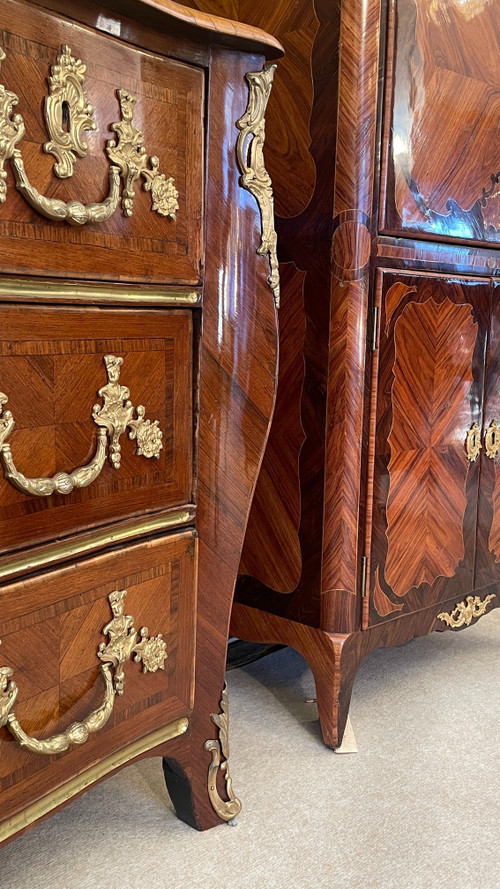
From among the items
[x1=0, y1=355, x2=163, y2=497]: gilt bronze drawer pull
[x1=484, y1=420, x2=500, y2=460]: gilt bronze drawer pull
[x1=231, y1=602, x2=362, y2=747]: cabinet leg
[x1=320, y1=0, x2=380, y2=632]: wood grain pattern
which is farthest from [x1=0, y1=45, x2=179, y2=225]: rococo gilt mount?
[x1=484, y1=420, x2=500, y2=460]: gilt bronze drawer pull

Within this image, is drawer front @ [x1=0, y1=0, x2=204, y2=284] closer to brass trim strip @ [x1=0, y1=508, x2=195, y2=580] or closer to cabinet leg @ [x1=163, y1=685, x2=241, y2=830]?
brass trim strip @ [x1=0, y1=508, x2=195, y2=580]

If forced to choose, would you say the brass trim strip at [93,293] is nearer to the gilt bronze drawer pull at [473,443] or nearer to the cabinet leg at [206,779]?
the cabinet leg at [206,779]

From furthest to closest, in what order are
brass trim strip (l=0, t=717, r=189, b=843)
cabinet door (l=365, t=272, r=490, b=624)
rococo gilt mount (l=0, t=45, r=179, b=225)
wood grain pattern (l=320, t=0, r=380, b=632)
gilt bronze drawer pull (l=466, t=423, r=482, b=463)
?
gilt bronze drawer pull (l=466, t=423, r=482, b=463) → cabinet door (l=365, t=272, r=490, b=624) → wood grain pattern (l=320, t=0, r=380, b=632) → brass trim strip (l=0, t=717, r=189, b=843) → rococo gilt mount (l=0, t=45, r=179, b=225)

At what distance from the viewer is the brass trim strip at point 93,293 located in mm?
706

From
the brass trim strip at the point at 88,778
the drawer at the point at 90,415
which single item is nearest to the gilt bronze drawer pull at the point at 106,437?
the drawer at the point at 90,415

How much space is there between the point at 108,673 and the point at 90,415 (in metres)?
0.28

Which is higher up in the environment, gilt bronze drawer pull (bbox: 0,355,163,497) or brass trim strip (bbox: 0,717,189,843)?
gilt bronze drawer pull (bbox: 0,355,163,497)

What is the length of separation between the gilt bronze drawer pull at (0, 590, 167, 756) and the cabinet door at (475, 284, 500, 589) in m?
0.82

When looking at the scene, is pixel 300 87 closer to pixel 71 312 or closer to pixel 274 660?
pixel 71 312

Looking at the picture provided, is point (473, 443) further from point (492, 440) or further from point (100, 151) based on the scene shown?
point (100, 151)

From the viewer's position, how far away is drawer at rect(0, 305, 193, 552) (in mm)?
723

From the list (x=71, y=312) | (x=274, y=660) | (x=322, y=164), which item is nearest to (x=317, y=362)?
(x=322, y=164)

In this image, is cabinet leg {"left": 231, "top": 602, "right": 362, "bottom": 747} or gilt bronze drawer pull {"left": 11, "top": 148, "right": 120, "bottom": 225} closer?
gilt bronze drawer pull {"left": 11, "top": 148, "right": 120, "bottom": 225}

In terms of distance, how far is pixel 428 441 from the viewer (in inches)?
54.3
